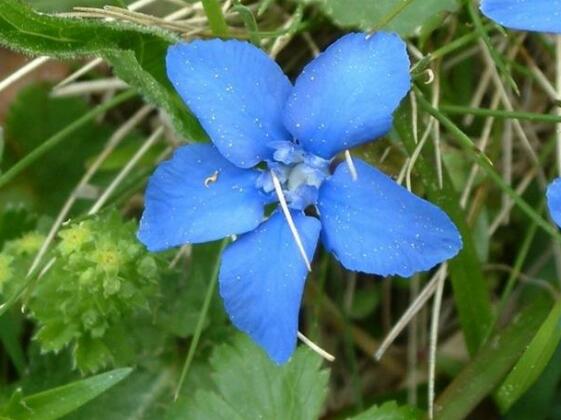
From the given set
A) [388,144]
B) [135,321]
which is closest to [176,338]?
[135,321]

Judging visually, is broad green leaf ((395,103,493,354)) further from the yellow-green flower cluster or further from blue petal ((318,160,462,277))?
the yellow-green flower cluster

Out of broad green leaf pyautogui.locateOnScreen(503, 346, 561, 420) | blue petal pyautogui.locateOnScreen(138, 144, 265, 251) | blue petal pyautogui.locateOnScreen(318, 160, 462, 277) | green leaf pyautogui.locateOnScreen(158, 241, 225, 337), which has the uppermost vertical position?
blue petal pyautogui.locateOnScreen(138, 144, 265, 251)

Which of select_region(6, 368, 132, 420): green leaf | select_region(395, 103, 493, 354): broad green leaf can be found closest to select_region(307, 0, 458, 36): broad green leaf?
select_region(395, 103, 493, 354): broad green leaf

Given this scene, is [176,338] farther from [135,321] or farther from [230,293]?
[230,293]

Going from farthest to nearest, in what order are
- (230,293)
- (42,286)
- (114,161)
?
(114,161) → (42,286) → (230,293)

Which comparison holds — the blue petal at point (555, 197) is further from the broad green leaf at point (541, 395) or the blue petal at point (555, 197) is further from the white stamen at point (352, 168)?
the broad green leaf at point (541, 395)

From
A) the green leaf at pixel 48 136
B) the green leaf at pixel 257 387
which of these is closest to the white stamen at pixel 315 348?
the green leaf at pixel 257 387

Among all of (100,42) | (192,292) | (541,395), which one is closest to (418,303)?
(541,395)

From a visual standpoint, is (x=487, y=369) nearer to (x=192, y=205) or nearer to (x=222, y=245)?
(x=222, y=245)
